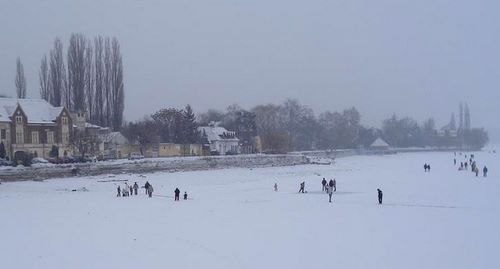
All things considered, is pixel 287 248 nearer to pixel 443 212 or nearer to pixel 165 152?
pixel 443 212

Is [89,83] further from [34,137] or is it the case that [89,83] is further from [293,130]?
[293,130]

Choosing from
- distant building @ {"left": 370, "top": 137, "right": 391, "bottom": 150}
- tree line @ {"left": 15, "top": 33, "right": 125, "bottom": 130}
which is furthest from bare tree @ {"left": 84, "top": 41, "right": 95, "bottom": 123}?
distant building @ {"left": 370, "top": 137, "right": 391, "bottom": 150}

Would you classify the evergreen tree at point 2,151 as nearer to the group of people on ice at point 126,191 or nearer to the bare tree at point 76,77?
the bare tree at point 76,77

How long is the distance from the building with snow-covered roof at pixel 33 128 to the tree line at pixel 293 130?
13700mm

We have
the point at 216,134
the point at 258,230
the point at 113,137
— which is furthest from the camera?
the point at 216,134

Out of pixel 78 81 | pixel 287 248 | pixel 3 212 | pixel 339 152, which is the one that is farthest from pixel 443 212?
pixel 339 152

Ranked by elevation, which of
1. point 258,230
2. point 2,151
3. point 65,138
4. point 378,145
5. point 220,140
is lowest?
point 258,230

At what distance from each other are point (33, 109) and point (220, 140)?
122 feet

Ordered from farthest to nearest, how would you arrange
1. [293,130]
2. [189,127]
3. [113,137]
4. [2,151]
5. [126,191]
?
1. [293,130]
2. [189,127]
3. [113,137]
4. [2,151]
5. [126,191]

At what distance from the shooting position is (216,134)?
9812 cm

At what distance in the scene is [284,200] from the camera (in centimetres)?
3200

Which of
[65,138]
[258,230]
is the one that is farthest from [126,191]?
[65,138]

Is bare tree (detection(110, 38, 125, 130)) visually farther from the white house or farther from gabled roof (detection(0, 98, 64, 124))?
the white house

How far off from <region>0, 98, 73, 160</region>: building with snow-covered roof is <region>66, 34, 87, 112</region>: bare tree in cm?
487
